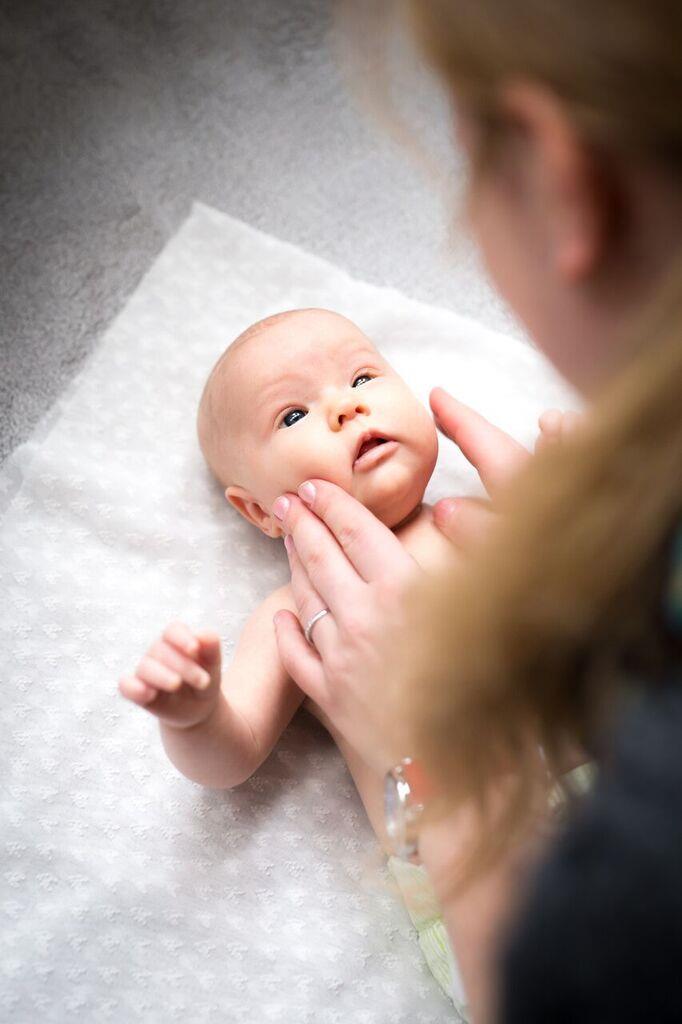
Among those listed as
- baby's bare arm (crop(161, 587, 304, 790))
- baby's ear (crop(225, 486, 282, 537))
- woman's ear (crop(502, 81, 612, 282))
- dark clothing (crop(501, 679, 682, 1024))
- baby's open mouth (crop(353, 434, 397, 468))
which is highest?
woman's ear (crop(502, 81, 612, 282))

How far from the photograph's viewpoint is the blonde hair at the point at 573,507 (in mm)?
546

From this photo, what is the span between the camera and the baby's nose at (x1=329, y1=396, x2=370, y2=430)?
1.13 m

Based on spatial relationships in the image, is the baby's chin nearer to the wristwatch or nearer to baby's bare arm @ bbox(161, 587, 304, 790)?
baby's bare arm @ bbox(161, 587, 304, 790)

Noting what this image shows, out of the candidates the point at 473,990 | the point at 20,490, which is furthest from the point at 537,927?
the point at 20,490

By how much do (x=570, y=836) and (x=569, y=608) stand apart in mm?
130

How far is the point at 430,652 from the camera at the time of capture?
2.17 ft

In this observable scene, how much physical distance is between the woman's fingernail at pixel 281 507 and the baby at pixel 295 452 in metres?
0.03

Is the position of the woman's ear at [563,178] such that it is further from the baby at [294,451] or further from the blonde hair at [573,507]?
the baby at [294,451]

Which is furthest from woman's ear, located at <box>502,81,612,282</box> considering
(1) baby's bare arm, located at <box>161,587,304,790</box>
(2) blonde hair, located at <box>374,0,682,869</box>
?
(1) baby's bare arm, located at <box>161,587,304,790</box>

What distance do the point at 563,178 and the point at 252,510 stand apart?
2.34 ft

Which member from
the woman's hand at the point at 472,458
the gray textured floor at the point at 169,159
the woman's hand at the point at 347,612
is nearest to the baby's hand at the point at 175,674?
the woman's hand at the point at 347,612

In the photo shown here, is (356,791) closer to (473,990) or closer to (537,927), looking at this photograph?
(473,990)

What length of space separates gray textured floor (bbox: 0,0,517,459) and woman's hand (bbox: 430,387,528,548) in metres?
0.33

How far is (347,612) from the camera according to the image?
962 mm
